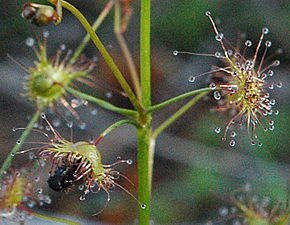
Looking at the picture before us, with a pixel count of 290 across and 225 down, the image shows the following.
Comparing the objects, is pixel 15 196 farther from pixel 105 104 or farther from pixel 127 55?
pixel 127 55

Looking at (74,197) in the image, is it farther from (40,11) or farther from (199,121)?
(40,11)

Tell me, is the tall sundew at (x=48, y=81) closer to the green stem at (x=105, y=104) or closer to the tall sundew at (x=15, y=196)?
the green stem at (x=105, y=104)

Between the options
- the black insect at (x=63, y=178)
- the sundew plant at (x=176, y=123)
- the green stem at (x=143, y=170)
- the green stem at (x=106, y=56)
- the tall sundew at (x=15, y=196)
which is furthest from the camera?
the sundew plant at (x=176, y=123)

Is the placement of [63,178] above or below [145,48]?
below

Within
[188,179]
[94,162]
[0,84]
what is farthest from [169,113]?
[94,162]

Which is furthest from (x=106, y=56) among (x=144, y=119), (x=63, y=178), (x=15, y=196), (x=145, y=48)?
(x=15, y=196)

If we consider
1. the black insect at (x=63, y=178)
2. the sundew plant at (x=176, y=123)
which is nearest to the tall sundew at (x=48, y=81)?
the black insect at (x=63, y=178)
